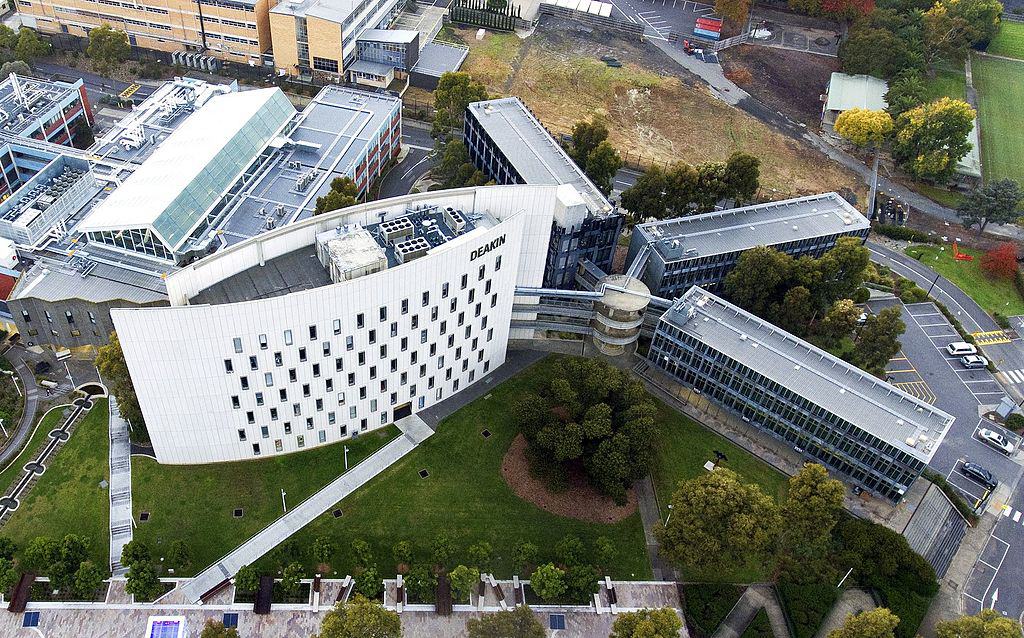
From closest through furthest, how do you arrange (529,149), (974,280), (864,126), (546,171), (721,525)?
(721,525)
(546,171)
(529,149)
(974,280)
(864,126)

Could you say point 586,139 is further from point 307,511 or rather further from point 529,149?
point 307,511

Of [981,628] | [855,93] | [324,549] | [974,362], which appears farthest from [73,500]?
[855,93]

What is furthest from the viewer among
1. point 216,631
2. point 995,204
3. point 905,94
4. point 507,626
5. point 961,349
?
point 905,94

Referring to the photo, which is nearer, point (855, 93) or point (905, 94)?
point (905, 94)

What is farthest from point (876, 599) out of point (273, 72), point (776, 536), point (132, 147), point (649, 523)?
point (273, 72)

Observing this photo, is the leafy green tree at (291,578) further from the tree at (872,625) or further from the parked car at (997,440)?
the parked car at (997,440)

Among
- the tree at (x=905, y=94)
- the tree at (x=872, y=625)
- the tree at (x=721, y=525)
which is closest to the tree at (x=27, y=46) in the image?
the tree at (x=721, y=525)

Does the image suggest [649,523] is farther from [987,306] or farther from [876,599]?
[987,306]

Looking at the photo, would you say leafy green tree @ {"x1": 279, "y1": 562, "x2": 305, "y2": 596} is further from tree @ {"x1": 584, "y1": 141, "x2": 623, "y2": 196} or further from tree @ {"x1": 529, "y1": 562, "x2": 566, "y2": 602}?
tree @ {"x1": 584, "y1": 141, "x2": 623, "y2": 196}
